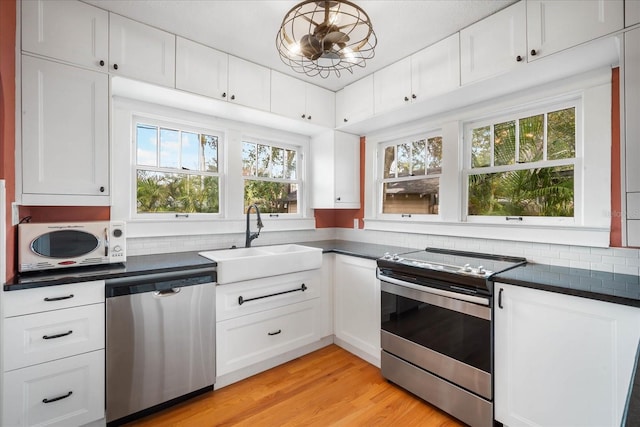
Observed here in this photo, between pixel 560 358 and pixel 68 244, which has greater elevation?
pixel 68 244

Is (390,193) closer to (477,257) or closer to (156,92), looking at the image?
(477,257)

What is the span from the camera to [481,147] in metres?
2.56

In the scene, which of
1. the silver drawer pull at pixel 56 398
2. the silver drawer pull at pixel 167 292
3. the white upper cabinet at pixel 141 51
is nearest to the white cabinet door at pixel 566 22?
the white upper cabinet at pixel 141 51

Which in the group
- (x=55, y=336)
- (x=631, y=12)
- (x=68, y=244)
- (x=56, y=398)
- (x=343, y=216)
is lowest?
(x=56, y=398)

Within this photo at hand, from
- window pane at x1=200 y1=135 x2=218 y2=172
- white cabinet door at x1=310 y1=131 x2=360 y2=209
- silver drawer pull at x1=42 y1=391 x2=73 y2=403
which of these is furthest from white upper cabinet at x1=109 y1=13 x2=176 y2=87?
silver drawer pull at x1=42 y1=391 x2=73 y2=403

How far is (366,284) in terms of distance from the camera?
2.59 m

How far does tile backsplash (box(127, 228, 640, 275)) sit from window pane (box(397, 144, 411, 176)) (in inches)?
25.5

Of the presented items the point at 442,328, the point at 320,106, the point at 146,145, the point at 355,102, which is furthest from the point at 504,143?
the point at 146,145

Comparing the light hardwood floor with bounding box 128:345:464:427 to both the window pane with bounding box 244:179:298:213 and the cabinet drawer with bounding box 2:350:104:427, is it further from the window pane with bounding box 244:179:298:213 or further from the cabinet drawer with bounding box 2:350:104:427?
the window pane with bounding box 244:179:298:213

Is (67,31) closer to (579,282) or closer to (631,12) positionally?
(631,12)

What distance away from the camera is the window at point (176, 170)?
2.59 m

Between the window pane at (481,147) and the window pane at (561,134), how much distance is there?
41cm

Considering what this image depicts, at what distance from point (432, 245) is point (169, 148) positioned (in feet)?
8.21

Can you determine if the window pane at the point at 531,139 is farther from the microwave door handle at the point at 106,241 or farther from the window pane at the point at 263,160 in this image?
the microwave door handle at the point at 106,241
